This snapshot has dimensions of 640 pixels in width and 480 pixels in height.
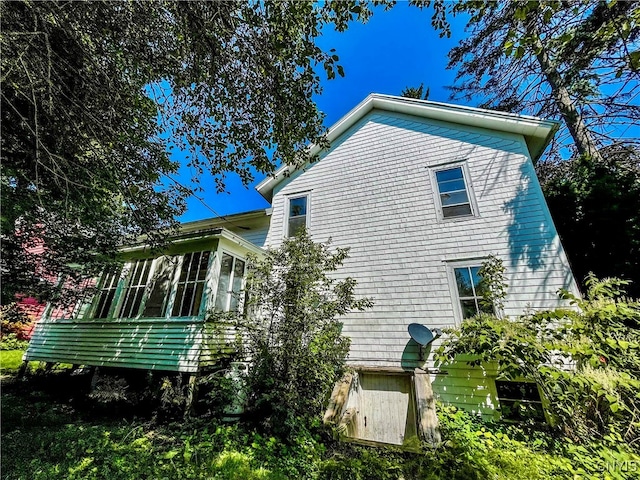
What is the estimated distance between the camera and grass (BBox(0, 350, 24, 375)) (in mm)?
8688

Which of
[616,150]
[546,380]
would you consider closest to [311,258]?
[546,380]

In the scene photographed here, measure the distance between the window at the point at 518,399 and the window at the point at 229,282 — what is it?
19.7 feet

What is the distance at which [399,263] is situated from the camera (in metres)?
6.94

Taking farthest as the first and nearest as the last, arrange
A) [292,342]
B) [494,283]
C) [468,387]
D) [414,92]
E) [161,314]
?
[414,92]
[161,314]
[494,283]
[468,387]
[292,342]

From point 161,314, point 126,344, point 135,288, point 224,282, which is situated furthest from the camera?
point 135,288

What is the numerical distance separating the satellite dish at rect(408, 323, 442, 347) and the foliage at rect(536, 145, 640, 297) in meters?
4.48

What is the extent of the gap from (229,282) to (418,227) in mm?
5159

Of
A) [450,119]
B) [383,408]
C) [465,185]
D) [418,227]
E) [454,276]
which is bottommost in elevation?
[383,408]

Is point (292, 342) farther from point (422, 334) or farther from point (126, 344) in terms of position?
point (126, 344)

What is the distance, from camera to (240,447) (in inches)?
158

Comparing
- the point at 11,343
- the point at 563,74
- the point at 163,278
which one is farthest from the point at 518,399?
the point at 11,343

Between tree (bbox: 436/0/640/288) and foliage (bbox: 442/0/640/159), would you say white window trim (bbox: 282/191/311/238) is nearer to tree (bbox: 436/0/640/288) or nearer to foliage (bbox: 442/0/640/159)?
tree (bbox: 436/0/640/288)

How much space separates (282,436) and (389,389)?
234 cm

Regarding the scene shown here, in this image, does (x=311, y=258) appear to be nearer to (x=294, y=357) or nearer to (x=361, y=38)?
(x=294, y=357)
